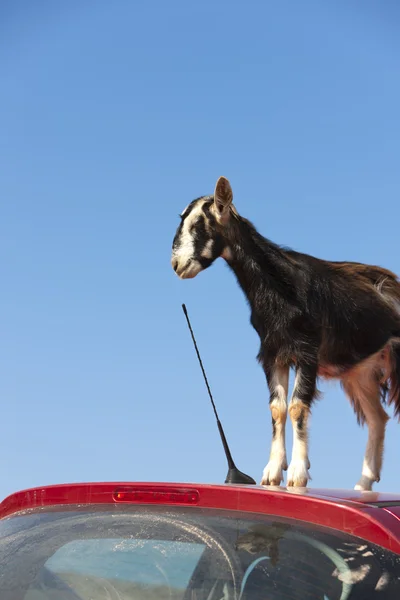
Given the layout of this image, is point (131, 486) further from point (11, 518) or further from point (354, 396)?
point (354, 396)

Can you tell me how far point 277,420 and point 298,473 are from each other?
1.60 feet

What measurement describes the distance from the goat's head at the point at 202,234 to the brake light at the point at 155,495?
3054 millimetres

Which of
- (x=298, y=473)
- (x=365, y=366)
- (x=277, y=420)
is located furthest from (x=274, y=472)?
(x=365, y=366)

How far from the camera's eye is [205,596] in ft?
9.65

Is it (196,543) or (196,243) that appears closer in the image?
(196,543)

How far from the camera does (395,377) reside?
6.34 metres

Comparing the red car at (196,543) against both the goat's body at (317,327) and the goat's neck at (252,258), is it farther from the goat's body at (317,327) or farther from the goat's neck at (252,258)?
the goat's neck at (252,258)

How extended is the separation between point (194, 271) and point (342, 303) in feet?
3.22

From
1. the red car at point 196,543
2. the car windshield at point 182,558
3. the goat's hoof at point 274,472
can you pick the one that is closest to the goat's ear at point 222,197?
the goat's hoof at point 274,472

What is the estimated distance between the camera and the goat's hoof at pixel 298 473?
5.27m

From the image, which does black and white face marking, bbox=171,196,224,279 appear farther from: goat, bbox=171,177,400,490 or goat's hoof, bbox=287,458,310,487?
goat's hoof, bbox=287,458,310,487

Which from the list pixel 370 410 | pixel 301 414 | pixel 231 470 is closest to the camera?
pixel 231 470

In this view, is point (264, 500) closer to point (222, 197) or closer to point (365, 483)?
point (365, 483)

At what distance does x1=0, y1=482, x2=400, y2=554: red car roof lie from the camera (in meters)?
2.65
